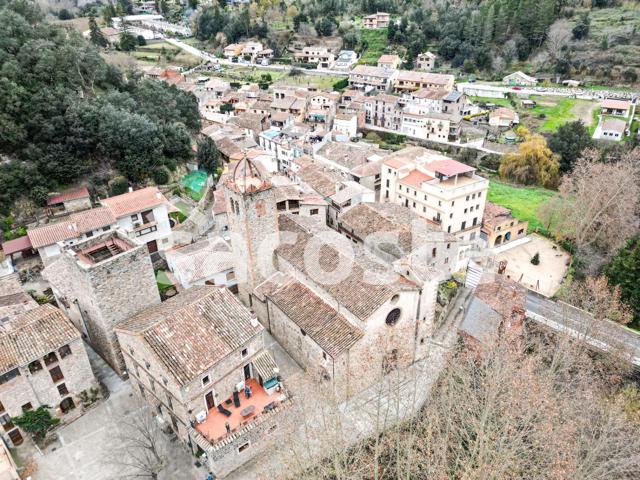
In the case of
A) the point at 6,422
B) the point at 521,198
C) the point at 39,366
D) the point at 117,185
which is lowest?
the point at 521,198

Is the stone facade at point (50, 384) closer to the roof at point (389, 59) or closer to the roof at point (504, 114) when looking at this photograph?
the roof at point (504, 114)

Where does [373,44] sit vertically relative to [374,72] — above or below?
above

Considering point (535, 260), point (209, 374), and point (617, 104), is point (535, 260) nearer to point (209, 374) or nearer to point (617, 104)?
point (209, 374)

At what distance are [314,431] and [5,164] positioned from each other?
115 feet

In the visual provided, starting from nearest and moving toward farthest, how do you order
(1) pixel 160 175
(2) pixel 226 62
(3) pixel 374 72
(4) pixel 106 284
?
(4) pixel 106 284
(1) pixel 160 175
(3) pixel 374 72
(2) pixel 226 62

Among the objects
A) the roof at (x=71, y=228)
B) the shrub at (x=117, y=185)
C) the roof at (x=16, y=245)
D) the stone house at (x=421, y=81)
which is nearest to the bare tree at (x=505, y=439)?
the roof at (x=71, y=228)

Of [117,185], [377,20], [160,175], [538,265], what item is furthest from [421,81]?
[117,185]

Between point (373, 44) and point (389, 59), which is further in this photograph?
point (373, 44)

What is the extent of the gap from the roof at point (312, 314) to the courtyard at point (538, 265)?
2320 cm

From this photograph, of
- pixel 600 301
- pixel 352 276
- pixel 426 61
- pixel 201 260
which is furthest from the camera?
pixel 426 61

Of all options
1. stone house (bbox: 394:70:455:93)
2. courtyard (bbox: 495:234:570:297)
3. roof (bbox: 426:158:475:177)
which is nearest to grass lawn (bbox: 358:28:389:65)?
stone house (bbox: 394:70:455:93)

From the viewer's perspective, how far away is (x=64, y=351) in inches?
953

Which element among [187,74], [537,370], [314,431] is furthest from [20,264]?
[187,74]

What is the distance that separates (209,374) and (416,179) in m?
31.2
